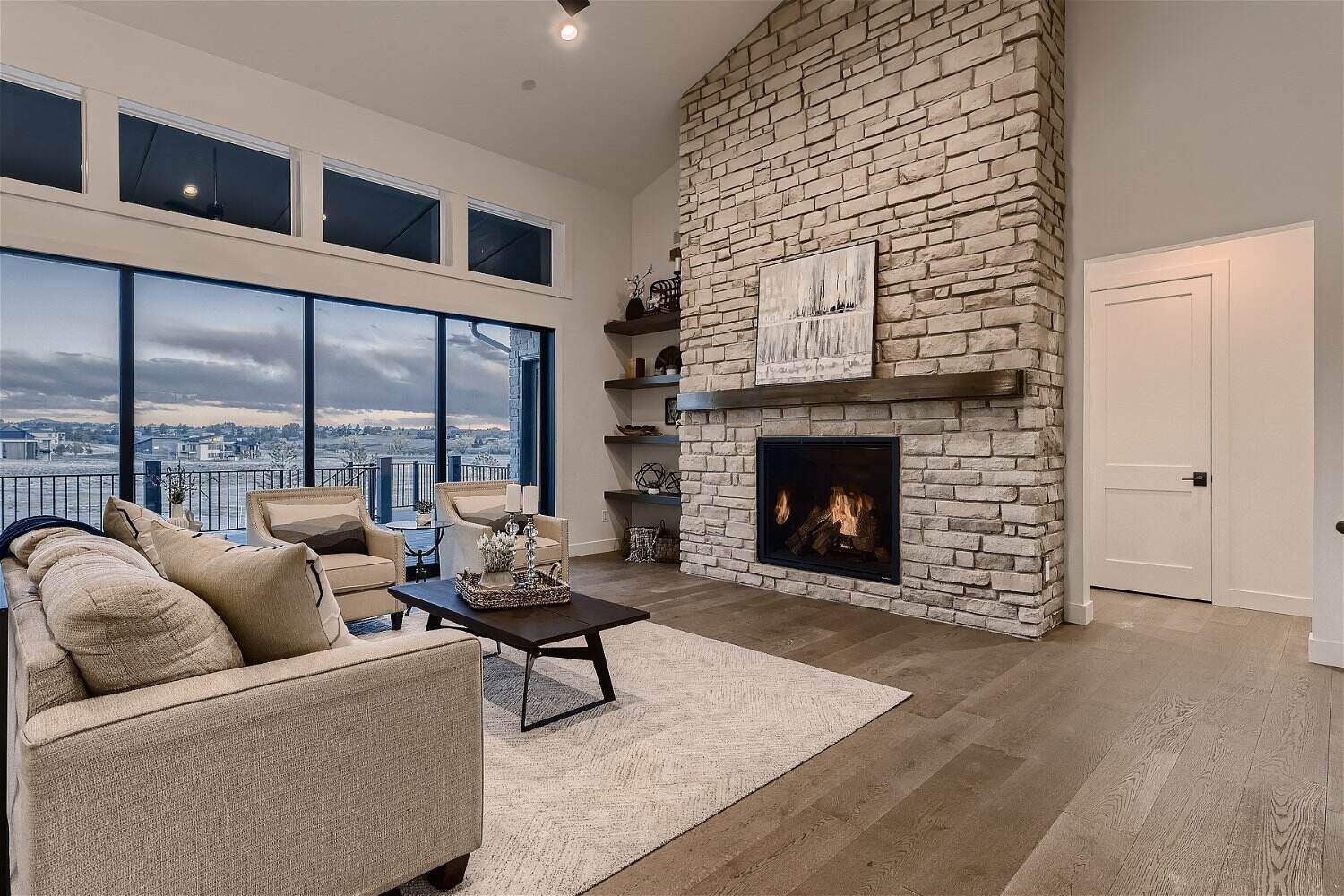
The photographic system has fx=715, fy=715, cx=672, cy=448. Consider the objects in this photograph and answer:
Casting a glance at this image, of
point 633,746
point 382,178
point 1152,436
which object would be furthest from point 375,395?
point 1152,436

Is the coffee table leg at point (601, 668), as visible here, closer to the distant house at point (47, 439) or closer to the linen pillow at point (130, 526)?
the linen pillow at point (130, 526)

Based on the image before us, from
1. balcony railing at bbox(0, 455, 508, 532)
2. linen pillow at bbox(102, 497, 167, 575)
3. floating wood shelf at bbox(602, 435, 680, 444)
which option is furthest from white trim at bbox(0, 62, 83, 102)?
floating wood shelf at bbox(602, 435, 680, 444)

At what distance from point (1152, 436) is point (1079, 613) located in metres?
1.61

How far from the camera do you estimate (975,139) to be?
13.6 feet

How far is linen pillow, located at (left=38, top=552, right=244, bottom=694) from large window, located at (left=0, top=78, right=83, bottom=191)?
145 inches

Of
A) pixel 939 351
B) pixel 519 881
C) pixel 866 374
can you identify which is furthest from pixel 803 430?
pixel 519 881

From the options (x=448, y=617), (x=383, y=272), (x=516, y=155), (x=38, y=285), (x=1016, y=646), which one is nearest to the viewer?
(x=448, y=617)

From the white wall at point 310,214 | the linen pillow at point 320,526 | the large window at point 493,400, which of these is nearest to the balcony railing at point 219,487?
the large window at point 493,400

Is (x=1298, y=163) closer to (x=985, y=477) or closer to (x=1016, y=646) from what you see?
(x=985, y=477)

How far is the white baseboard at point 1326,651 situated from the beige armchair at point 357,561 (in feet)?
15.1

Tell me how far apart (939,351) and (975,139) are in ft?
4.01

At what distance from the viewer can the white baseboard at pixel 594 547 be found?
21.8 ft

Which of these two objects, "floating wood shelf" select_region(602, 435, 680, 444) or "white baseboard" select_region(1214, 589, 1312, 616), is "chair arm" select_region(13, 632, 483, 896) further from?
"white baseboard" select_region(1214, 589, 1312, 616)

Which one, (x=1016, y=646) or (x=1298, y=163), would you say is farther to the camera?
(x=1016, y=646)
